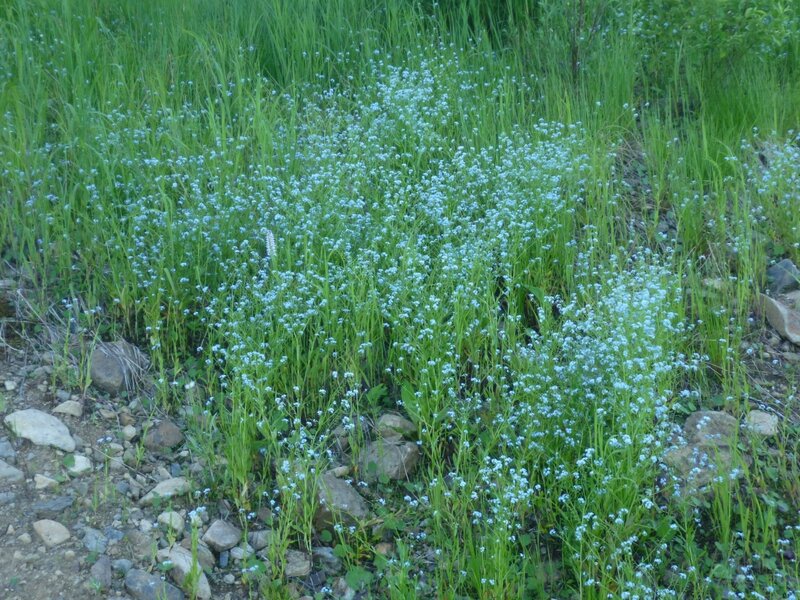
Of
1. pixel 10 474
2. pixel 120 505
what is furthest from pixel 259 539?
pixel 10 474

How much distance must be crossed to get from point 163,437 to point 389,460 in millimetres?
967

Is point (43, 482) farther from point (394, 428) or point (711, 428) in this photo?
point (711, 428)

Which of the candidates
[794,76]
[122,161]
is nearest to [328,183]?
[122,161]

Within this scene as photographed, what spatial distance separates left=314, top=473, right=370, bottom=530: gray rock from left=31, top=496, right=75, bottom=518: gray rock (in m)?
0.95

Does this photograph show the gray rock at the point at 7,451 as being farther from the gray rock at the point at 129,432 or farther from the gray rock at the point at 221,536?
the gray rock at the point at 221,536

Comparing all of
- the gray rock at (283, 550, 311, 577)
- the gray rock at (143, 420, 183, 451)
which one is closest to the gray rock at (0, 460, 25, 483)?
the gray rock at (143, 420, 183, 451)

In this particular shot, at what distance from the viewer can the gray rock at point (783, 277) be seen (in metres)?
5.03

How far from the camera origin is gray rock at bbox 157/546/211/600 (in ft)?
11.3

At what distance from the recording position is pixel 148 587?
3.44 metres

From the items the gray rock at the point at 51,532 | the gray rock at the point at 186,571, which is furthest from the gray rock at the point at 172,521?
the gray rock at the point at 51,532

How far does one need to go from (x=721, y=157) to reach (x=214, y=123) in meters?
2.93

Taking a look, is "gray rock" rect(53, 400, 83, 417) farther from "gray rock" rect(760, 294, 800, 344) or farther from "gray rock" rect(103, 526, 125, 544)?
"gray rock" rect(760, 294, 800, 344)

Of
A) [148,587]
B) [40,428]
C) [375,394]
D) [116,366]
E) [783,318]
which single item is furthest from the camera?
[783,318]

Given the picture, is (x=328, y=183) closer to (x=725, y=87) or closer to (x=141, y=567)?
(x=141, y=567)
